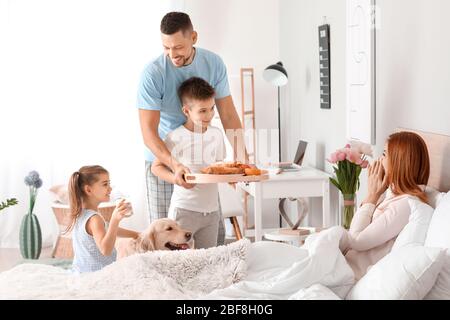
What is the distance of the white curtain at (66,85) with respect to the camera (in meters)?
6.10

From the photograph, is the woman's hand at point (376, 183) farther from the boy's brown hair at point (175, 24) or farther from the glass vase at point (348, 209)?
the boy's brown hair at point (175, 24)

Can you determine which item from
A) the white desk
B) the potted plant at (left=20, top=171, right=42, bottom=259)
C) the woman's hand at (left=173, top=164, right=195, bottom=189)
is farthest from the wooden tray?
the potted plant at (left=20, top=171, right=42, bottom=259)

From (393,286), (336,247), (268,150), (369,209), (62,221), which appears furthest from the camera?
(268,150)

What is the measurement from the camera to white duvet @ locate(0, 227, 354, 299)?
242 cm

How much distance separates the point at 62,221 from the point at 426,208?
332 cm

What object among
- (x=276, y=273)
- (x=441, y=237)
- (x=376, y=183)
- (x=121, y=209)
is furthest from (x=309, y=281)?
(x=121, y=209)

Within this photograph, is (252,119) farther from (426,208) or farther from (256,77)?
(426,208)

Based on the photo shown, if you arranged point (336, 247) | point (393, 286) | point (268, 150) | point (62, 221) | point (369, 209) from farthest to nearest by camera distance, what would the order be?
point (268, 150), point (62, 221), point (369, 209), point (336, 247), point (393, 286)

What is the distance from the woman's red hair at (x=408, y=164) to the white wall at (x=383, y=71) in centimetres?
21

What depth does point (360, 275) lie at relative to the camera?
2.78 meters

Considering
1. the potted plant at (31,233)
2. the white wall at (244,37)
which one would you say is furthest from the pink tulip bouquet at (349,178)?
the potted plant at (31,233)

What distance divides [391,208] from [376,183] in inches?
12.4

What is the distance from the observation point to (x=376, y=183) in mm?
3178
